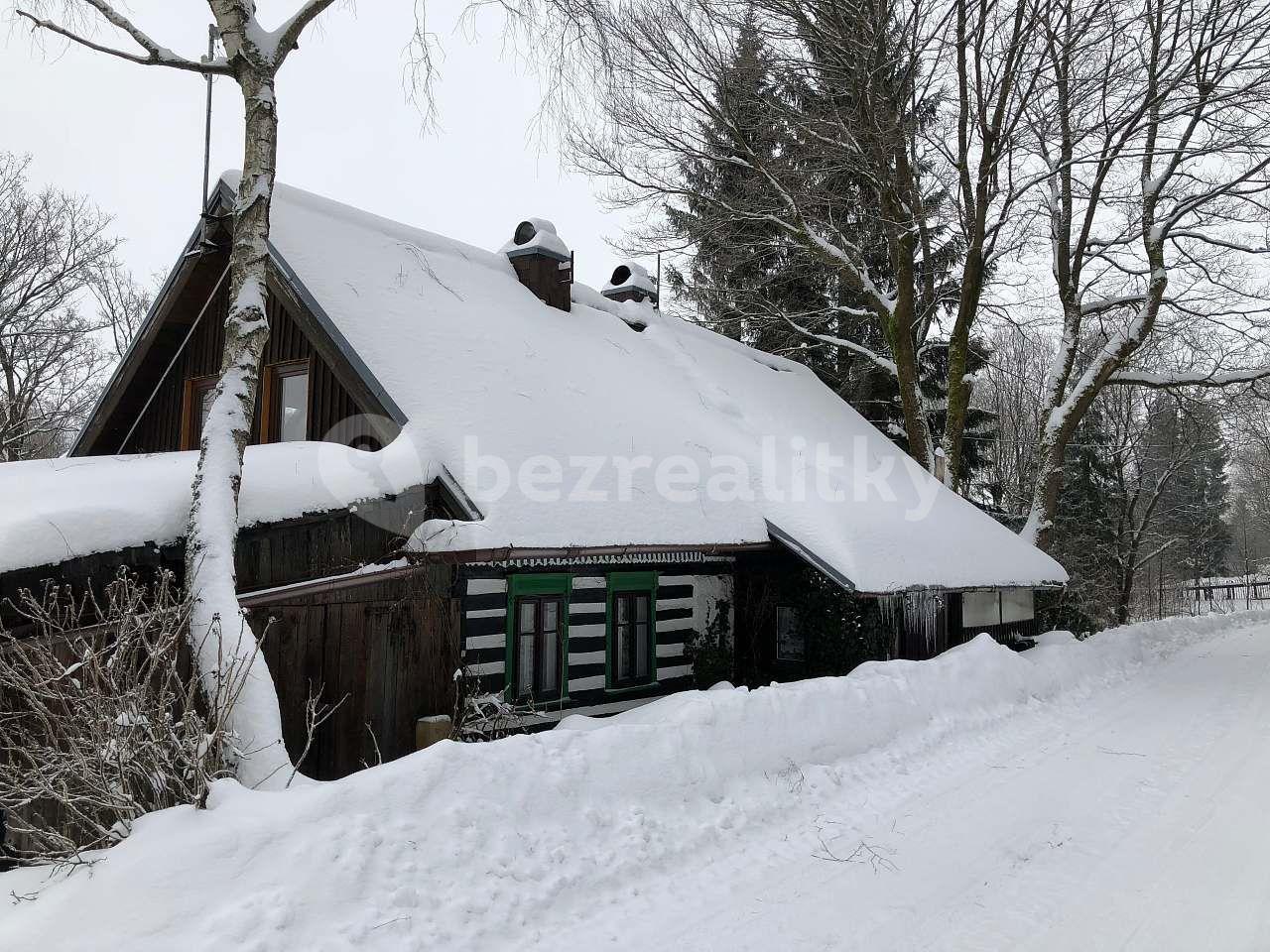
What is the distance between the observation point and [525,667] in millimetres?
9500

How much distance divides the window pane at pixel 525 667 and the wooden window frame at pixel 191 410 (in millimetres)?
5758

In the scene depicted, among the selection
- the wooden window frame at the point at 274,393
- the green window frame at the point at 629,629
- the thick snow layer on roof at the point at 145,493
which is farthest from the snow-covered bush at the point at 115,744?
the green window frame at the point at 629,629

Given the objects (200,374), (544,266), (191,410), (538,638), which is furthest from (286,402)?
(544,266)

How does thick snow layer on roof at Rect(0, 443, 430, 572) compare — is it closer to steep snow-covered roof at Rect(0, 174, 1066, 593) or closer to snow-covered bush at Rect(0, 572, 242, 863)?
steep snow-covered roof at Rect(0, 174, 1066, 593)

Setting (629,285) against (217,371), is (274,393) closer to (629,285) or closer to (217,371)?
(217,371)

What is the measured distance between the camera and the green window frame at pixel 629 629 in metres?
10.6

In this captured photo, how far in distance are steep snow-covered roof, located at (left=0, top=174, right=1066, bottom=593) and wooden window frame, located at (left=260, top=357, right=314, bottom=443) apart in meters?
1.32

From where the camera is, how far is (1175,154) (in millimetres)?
15914

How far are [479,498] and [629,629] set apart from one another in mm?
4000

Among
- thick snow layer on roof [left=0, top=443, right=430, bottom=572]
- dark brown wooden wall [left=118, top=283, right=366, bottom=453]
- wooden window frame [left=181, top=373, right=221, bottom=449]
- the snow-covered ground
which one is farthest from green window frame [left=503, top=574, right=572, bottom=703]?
wooden window frame [left=181, top=373, right=221, bottom=449]

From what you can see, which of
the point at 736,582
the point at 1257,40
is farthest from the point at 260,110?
the point at 1257,40

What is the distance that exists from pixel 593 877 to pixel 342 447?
511cm

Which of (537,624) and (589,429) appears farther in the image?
(589,429)

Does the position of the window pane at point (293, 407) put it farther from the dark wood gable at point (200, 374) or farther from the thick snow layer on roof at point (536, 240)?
the thick snow layer on roof at point (536, 240)
